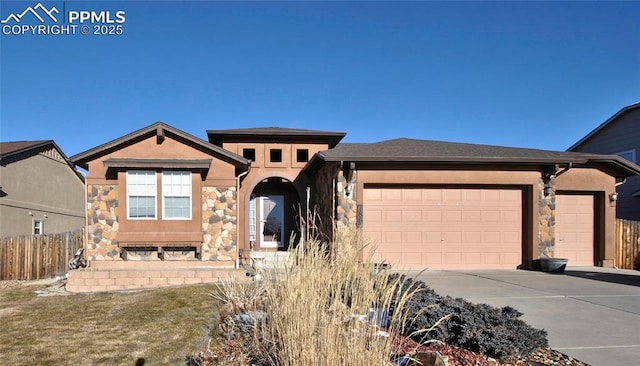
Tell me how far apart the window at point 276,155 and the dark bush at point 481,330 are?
10.6m

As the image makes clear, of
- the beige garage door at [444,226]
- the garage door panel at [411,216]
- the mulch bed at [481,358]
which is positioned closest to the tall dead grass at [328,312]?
the mulch bed at [481,358]

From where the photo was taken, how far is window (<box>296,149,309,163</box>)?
1493 cm

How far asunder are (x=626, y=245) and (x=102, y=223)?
15.9m

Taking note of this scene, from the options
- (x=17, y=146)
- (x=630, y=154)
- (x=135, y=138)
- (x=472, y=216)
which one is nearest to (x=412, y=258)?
(x=472, y=216)

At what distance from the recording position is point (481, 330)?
13.6 feet

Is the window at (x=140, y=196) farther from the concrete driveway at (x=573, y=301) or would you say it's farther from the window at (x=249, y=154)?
the concrete driveway at (x=573, y=301)

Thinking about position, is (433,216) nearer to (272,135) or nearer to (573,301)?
(573,301)

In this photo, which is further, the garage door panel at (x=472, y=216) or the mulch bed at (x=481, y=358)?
the garage door panel at (x=472, y=216)

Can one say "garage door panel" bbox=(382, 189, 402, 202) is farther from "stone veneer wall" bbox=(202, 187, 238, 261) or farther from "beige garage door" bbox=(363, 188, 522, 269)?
"stone veneer wall" bbox=(202, 187, 238, 261)

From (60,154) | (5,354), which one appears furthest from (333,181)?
(60,154)

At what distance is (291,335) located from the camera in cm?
312

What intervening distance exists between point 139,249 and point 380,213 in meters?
7.01

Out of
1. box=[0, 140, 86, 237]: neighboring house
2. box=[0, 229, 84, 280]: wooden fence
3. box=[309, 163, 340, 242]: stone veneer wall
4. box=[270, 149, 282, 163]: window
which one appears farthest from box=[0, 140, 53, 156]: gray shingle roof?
box=[309, 163, 340, 242]: stone veneer wall

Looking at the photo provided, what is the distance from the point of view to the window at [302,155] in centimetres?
1493
